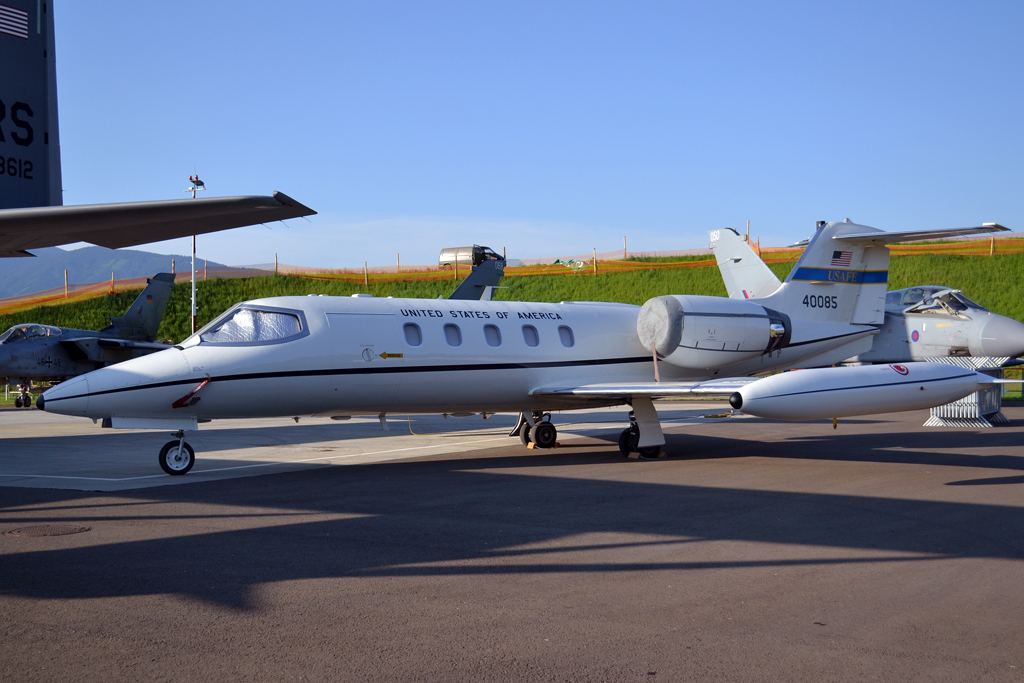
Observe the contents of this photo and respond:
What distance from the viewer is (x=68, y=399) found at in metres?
10.4

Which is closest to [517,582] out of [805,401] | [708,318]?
[805,401]

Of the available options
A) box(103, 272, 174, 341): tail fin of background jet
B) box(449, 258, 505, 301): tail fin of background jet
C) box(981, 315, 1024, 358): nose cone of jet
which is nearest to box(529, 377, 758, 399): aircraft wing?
box(449, 258, 505, 301): tail fin of background jet

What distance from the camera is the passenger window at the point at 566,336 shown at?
47.4ft

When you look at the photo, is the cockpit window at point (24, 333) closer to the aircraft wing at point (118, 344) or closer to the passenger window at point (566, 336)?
the aircraft wing at point (118, 344)

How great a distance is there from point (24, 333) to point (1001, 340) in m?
28.5

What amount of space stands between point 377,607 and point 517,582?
1069 mm

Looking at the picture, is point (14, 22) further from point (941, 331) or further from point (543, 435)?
point (941, 331)

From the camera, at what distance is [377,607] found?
513 centimetres

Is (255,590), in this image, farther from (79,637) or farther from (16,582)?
(16,582)

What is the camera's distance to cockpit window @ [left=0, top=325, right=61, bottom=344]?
25828 mm

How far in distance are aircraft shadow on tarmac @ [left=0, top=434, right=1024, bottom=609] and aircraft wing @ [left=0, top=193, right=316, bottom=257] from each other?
2.79 meters

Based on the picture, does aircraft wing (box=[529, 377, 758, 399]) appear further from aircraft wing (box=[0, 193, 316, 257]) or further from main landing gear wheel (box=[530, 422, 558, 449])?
aircraft wing (box=[0, 193, 316, 257])

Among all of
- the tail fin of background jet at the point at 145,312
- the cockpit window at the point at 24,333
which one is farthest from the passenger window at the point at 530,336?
the tail fin of background jet at the point at 145,312

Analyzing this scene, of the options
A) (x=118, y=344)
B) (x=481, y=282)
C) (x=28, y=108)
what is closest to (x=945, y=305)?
(x=481, y=282)
